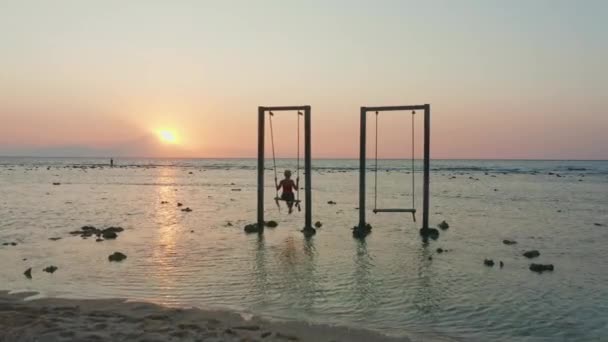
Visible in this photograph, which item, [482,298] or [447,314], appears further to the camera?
[482,298]

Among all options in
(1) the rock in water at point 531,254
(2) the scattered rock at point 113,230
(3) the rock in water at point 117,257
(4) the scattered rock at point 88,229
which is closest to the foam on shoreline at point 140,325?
(3) the rock in water at point 117,257

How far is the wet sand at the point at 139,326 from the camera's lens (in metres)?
8.25

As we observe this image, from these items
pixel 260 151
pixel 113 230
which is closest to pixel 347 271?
pixel 260 151

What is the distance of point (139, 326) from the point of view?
8.75 metres

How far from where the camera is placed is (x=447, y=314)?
10312mm

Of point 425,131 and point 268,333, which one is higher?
point 425,131

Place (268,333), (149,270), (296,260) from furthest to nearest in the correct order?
1. (296,260)
2. (149,270)
3. (268,333)

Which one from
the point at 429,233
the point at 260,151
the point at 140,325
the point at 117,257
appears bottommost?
the point at 429,233

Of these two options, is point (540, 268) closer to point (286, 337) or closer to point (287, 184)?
point (286, 337)

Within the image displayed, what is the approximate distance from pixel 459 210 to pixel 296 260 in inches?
740

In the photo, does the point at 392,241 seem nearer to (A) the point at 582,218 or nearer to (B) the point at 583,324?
(B) the point at 583,324

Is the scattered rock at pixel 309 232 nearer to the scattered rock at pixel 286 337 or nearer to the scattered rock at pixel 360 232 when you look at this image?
the scattered rock at pixel 360 232

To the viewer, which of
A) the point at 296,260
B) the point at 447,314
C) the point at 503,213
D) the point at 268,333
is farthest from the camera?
the point at 503,213

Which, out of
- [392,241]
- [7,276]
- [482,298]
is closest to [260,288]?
[482,298]
